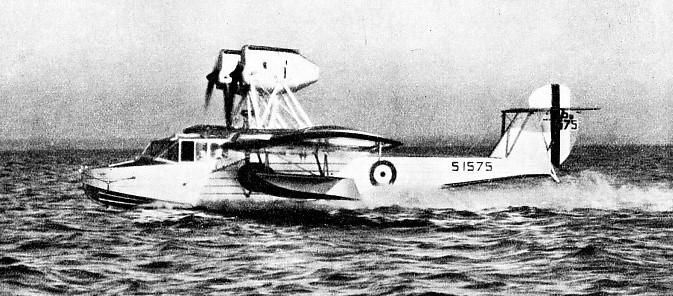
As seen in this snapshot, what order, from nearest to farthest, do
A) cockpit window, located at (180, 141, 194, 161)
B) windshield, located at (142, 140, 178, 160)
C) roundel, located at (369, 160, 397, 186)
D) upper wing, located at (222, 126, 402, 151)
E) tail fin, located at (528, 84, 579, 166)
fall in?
upper wing, located at (222, 126, 402, 151) → cockpit window, located at (180, 141, 194, 161) → windshield, located at (142, 140, 178, 160) → roundel, located at (369, 160, 397, 186) → tail fin, located at (528, 84, 579, 166)

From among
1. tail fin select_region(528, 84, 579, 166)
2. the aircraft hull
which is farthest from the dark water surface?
tail fin select_region(528, 84, 579, 166)

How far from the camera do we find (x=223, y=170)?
57.9 ft

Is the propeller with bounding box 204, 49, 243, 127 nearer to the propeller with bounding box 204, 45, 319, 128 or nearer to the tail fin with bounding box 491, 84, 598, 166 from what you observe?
the propeller with bounding box 204, 45, 319, 128

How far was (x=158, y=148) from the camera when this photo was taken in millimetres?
18281

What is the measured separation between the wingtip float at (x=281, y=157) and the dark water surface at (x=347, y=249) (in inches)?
19.7

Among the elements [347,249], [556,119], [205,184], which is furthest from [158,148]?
[556,119]

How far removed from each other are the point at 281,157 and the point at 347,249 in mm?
7561

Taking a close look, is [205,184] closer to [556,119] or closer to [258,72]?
[258,72]

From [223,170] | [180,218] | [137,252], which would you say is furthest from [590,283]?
[223,170]

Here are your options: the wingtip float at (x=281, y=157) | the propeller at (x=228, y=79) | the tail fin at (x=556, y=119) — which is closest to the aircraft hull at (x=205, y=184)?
the wingtip float at (x=281, y=157)

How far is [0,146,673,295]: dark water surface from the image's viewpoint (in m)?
8.66

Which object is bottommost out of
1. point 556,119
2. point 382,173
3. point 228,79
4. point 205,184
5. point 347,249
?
point 347,249

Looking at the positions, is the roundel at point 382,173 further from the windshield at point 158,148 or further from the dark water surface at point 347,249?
the windshield at point 158,148

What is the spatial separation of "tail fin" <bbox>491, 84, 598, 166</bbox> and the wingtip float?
0.03 m
